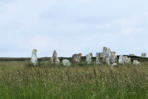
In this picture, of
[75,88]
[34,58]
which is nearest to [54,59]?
[34,58]

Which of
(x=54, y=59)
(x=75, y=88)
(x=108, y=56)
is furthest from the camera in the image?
(x=54, y=59)

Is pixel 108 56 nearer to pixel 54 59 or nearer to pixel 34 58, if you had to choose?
pixel 54 59

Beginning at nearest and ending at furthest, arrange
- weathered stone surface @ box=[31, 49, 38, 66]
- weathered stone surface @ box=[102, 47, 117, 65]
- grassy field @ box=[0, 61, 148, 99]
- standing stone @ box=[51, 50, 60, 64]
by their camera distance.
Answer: grassy field @ box=[0, 61, 148, 99] < weathered stone surface @ box=[31, 49, 38, 66] < weathered stone surface @ box=[102, 47, 117, 65] < standing stone @ box=[51, 50, 60, 64]

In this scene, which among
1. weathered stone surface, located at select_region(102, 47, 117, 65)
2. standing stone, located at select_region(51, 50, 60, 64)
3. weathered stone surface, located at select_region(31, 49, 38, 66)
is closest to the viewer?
weathered stone surface, located at select_region(31, 49, 38, 66)

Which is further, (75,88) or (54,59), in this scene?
(54,59)

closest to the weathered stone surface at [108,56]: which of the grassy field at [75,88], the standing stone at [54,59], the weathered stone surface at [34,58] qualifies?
the standing stone at [54,59]

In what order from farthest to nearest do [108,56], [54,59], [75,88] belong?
[54,59]
[108,56]
[75,88]

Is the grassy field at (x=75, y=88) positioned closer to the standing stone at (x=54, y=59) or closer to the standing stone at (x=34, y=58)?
the standing stone at (x=34, y=58)

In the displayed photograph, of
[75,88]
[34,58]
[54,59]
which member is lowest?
[75,88]

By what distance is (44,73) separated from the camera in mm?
7910

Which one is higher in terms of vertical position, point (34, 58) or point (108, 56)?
point (34, 58)

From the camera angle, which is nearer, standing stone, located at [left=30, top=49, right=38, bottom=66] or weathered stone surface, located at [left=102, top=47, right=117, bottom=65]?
standing stone, located at [left=30, top=49, right=38, bottom=66]

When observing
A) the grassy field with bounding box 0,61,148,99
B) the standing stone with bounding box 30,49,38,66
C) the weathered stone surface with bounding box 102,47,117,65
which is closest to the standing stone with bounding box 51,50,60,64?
the standing stone with bounding box 30,49,38,66

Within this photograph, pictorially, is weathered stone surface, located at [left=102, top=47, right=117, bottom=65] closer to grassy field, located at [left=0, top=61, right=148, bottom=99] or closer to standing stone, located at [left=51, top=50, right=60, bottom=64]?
standing stone, located at [left=51, top=50, right=60, bottom=64]
